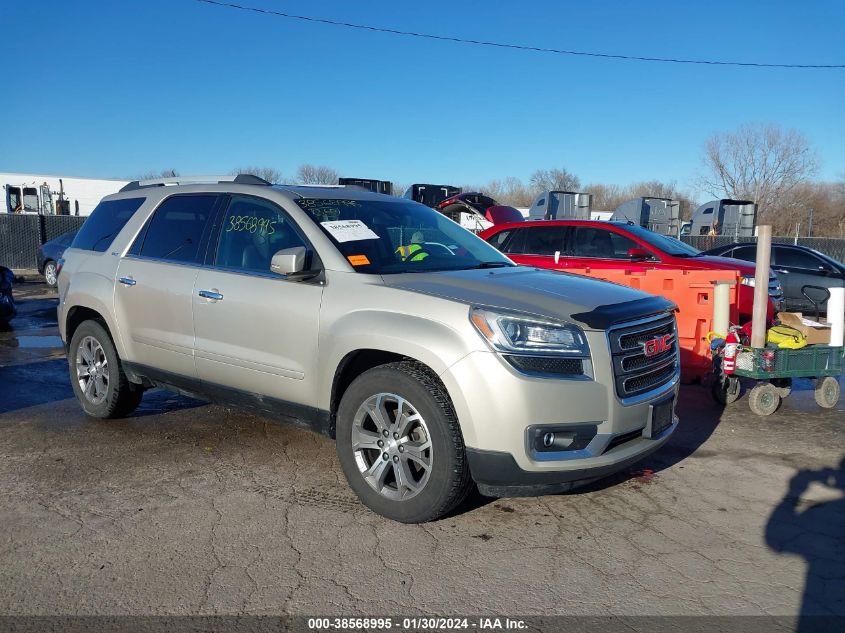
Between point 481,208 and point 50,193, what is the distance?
23555 millimetres

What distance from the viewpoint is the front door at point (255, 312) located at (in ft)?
13.5

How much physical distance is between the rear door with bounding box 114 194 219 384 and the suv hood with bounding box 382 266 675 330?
1.68 meters

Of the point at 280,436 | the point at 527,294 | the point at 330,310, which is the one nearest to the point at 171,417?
the point at 280,436

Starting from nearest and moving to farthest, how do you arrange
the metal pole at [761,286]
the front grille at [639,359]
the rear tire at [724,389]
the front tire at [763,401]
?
the front grille at [639,359]
the metal pole at [761,286]
the front tire at [763,401]
the rear tire at [724,389]

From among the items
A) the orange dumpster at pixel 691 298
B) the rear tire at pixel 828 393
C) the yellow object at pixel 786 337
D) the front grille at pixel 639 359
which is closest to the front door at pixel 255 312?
the front grille at pixel 639 359

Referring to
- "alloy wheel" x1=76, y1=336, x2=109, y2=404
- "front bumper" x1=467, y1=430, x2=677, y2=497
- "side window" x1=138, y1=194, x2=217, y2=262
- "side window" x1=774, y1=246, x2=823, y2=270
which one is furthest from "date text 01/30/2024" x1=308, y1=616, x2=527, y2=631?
"side window" x1=774, y1=246, x2=823, y2=270

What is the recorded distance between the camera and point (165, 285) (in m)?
4.90

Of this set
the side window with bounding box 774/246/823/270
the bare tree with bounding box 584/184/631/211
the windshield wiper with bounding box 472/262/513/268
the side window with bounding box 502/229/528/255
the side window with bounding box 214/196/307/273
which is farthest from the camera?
the bare tree with bounding box 584/184/631/211

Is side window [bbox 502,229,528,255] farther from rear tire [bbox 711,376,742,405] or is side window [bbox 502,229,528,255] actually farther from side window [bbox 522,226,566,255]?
rear tire [bbox 711,376,742,405]

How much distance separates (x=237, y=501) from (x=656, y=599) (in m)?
2.38

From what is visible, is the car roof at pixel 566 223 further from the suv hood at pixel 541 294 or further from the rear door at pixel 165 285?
the rear door at pixel 165 285

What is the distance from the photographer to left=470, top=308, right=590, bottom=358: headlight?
340cm

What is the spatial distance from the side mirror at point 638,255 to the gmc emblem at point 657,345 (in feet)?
18.5

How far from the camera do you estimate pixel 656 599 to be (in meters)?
3.05
